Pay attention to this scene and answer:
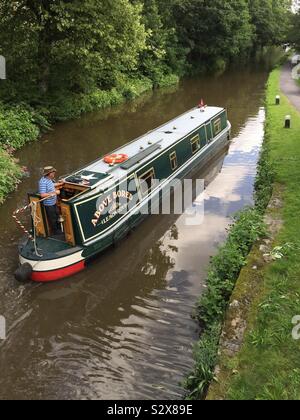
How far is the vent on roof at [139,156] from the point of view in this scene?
10944mm

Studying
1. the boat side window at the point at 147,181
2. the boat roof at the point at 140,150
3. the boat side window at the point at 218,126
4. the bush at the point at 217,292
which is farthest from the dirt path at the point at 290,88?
the bush at the point at 217,292

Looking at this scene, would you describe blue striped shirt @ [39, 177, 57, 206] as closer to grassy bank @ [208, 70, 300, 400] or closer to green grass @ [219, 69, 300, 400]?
grassy bank @ [208, 70, 300, 400]

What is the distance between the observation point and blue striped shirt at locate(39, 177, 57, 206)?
9.24 meters

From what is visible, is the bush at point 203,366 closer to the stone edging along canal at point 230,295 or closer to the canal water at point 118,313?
the stone edging along canal at point 230,295

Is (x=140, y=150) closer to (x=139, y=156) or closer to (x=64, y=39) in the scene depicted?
(x=139, y=156)

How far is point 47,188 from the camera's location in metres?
9.29

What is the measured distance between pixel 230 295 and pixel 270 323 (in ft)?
3.90

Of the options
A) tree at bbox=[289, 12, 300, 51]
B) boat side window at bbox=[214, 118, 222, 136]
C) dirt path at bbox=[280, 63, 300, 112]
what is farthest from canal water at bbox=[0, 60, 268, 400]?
tree at bbox=[289, 12, 300, 51]

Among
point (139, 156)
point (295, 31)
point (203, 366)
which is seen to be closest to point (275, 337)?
point (203, 366)

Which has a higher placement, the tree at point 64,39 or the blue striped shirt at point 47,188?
the tree at point 64,39

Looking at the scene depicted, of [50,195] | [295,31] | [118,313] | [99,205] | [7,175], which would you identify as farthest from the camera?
[295,31]

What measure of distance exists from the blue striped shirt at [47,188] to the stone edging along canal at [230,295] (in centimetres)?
371

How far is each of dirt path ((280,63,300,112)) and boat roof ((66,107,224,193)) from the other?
9.54 metres

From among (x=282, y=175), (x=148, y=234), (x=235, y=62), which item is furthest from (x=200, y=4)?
(x=148, y=234)
